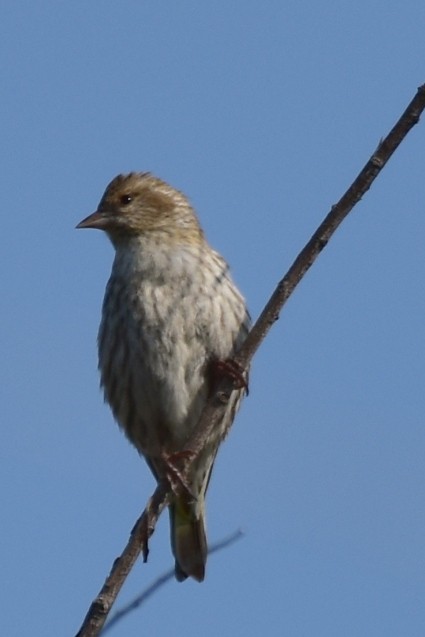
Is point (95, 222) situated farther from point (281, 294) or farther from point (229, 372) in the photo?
point (281, 294)

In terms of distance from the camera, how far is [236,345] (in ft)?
23.4

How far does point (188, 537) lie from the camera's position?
7.80 metres

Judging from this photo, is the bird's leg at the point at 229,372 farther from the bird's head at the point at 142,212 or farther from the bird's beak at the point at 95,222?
the bird's beak at the point at 95,222

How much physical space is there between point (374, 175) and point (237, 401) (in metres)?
2.70

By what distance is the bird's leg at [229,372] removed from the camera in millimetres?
6137

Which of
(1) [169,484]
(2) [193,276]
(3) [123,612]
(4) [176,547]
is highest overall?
(2) [193,276]

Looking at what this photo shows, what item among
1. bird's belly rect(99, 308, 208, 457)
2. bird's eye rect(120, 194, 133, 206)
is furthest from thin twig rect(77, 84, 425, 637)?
bird's eye rect(120, 194, 133, 206)

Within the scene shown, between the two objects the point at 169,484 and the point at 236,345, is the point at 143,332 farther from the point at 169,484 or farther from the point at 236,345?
the point at 169,484

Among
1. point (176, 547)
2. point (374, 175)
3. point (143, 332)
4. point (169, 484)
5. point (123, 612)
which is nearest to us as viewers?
point (123, 612)

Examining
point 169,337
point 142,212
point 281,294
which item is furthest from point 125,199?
point 281,294

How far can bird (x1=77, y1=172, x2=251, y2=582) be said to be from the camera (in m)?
7.03

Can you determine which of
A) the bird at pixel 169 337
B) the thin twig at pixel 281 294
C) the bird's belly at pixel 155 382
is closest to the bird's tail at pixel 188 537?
the bird at pixel 169 337

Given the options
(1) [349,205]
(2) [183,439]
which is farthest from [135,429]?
(1) [349,205]

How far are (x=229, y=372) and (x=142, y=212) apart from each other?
1875 millimetres
